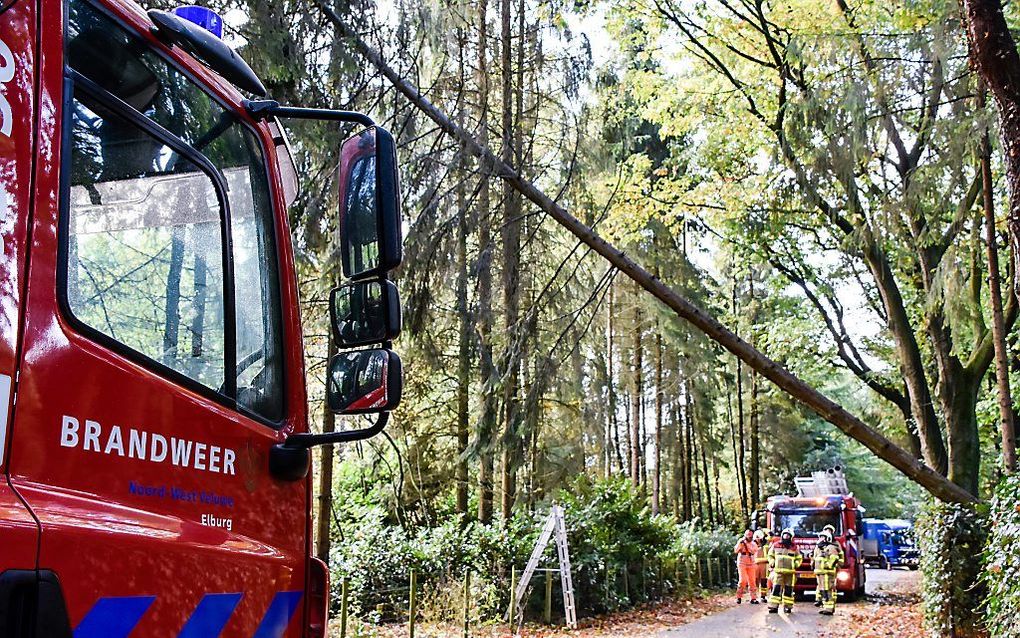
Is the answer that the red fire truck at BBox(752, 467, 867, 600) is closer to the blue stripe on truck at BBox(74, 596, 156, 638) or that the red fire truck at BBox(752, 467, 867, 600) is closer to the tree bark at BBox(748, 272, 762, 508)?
the tree bark at BBox(748, 272, 762, 508)

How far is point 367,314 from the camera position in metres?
2.83

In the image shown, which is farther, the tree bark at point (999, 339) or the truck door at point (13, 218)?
the tree bark at point (999, 339)

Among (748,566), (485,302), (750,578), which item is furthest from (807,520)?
(485,302)

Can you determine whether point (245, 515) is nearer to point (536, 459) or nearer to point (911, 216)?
point (911, 216)

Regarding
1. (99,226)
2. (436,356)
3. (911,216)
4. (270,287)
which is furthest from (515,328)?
(99,226)

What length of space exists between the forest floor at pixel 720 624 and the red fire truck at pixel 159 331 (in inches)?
345

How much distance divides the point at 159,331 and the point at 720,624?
16.9 m

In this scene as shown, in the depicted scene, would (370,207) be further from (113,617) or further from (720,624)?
(720,624)

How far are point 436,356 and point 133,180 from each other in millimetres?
9017

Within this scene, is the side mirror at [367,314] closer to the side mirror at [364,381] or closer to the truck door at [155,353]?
the side mirror at [364,381]

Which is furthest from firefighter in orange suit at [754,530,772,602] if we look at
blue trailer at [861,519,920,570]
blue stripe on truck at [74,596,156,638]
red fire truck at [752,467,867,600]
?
blue stripe on truck at [74,596,156,638]

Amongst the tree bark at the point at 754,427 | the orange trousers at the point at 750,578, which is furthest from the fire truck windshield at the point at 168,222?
the tree bark at the point at 754,427

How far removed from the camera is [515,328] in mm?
10555

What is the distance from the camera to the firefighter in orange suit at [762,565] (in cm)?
2234
